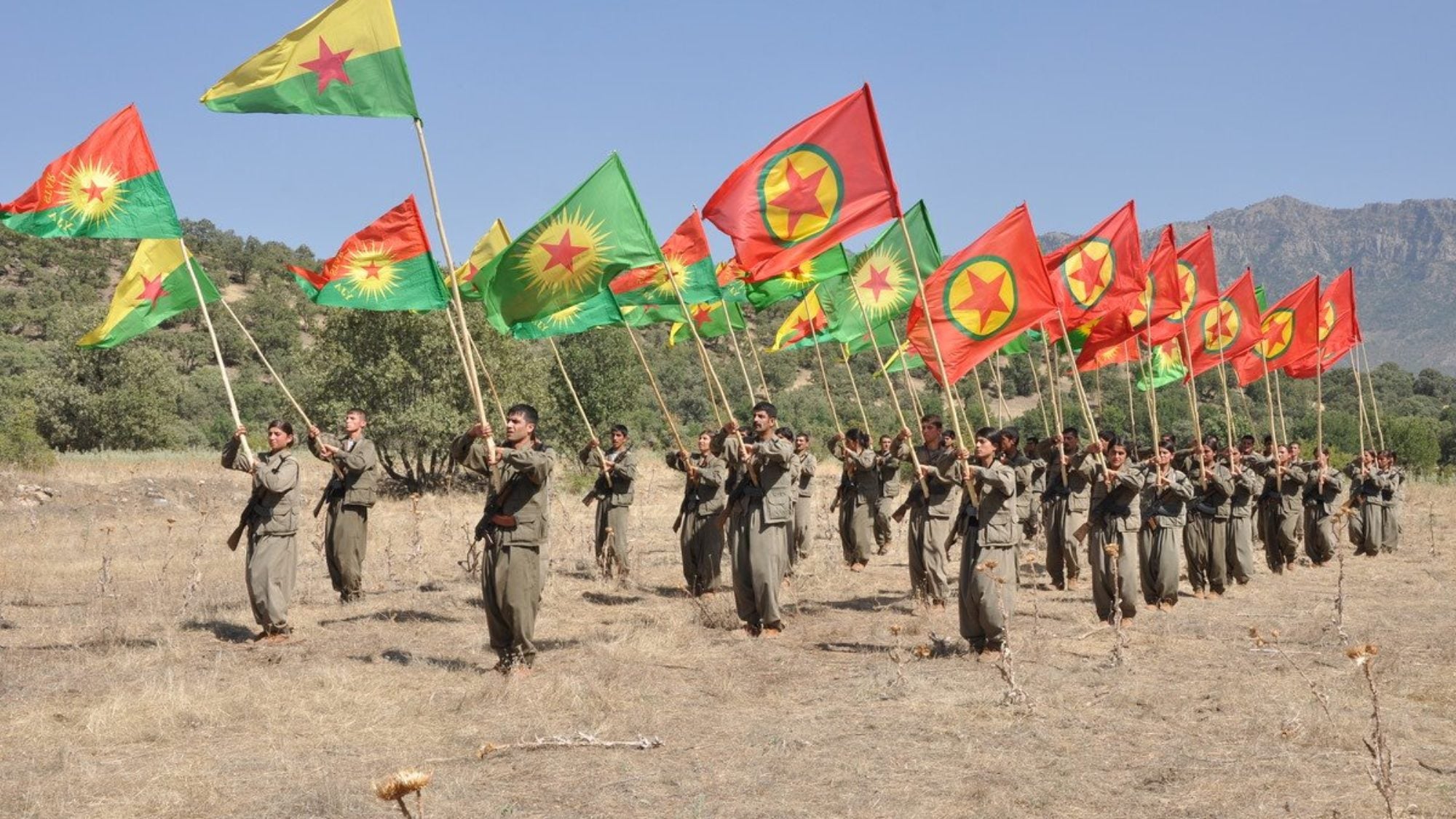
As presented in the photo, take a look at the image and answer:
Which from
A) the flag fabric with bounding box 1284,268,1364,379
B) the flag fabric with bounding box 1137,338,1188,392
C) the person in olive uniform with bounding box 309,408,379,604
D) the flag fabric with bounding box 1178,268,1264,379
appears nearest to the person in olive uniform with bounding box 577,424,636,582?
the person in olive uniform with bounding box 309,408,379,604

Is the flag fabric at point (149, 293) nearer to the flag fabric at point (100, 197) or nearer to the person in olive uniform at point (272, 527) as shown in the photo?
the flag fabric at point (100, 197)

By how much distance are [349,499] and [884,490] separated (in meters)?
8.61

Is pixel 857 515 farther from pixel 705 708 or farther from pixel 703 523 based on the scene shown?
pixel 705 708

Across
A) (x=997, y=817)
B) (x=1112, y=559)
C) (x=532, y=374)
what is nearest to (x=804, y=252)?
(x=1112, y=559)

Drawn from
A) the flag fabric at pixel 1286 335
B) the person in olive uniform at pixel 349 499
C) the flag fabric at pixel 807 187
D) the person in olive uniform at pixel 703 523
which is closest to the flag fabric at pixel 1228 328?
the flag fabric at pixel 1286 335

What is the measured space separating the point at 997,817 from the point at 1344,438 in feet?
154

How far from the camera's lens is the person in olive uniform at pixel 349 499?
38.0 feet

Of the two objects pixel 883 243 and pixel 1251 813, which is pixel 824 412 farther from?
pixel 1251 813

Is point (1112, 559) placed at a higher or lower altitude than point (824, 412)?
lower

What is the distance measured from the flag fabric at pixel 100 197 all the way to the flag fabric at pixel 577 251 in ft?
9.97

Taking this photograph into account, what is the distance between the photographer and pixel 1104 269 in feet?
40.7

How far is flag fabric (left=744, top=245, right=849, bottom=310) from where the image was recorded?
1366cm

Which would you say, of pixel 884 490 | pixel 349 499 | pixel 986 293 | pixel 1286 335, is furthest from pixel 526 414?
pixel 1286 335

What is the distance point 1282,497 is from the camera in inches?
637
